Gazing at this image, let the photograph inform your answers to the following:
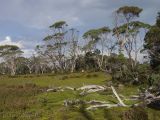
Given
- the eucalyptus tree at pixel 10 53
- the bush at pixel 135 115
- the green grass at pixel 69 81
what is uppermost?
the eucalyptus tree at pixel 10 53

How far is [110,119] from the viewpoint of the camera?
1884 centimetres

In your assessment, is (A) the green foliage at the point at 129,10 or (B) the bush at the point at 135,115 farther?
(A) the green foliage at the point at 129,10

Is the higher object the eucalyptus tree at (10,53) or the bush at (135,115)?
the eucalyptus tree at (10,53)

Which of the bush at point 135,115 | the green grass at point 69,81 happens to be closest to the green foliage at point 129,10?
the green grass at point 69,81

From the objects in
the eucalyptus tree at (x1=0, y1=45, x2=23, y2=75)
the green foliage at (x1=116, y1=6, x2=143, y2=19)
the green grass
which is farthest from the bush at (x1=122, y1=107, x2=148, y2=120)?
the eucalyptus tree at (x1=0, y1=45, x2=23, y2=75)

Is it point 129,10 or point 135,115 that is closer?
point 135,115

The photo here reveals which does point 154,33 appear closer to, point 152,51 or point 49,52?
point 152,51

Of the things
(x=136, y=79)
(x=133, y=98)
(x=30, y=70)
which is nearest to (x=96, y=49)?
(x=30, y=70)

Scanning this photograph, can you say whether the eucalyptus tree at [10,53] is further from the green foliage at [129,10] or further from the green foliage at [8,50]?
the green foliage at [129,10]

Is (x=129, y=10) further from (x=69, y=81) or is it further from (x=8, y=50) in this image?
(x=8, y=50)

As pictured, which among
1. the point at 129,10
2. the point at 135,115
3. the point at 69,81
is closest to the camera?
the point at 135,115

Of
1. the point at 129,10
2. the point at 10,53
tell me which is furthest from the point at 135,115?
the point at 10,53

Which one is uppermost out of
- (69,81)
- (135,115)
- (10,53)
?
(10,53)

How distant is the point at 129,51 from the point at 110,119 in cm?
4872
